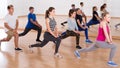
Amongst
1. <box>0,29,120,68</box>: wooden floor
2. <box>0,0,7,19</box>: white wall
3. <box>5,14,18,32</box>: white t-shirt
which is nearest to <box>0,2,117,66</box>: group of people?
<box>5,14,18,32</box>: white t-shirt

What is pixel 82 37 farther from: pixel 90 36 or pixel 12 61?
pixel 12 61

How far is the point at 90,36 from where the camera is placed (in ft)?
29.2

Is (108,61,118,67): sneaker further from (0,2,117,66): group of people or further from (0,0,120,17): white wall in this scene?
(0,0,120,17): white wall

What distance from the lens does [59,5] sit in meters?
11.0

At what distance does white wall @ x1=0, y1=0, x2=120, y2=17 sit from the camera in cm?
790

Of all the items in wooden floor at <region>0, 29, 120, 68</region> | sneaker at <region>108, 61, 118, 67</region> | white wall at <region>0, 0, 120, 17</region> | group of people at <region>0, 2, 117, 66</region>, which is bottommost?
wooden floor at <region>0, 29, 120, 68</region>

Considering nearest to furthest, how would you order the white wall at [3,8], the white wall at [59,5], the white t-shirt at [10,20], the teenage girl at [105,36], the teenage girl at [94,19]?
the teenage girl at [105,36] < the white t-shirt at [10,20] < the white wall at [59,5] < the teenage girl at [94,19] < the white wall at [3,8]

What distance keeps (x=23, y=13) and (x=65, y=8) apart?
3.61 m

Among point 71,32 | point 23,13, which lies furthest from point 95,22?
point 23,13

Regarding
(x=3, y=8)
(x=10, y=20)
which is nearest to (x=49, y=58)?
(x=10, y=20)

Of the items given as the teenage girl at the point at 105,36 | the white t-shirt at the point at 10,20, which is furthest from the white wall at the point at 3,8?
the teenage girl at the point at 105,36

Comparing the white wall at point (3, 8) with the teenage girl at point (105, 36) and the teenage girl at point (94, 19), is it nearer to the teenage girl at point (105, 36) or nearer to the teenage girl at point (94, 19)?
the teenage girl at point (94, 19)

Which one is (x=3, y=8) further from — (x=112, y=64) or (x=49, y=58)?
(x=112, y=64)

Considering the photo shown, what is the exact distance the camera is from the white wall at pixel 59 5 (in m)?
7.90
